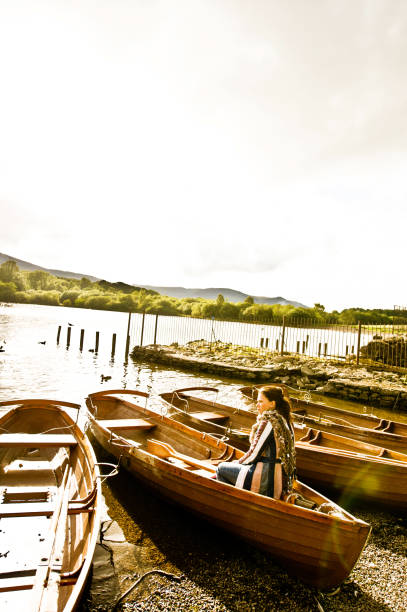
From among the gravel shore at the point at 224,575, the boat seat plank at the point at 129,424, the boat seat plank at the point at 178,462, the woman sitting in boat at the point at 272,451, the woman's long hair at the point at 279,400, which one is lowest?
the gravel shore at the point at 224,575

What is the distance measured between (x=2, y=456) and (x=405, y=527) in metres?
6.56

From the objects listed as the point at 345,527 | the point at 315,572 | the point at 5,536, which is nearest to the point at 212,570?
the point at 315,572

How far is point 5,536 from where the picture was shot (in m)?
4.32

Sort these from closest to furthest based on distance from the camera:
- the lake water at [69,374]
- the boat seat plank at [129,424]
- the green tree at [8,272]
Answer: the boat seat plank at [129,424] < the lake water at [69,374] < the green tree at [8,272]

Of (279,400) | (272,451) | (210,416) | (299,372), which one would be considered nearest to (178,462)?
(272,451)

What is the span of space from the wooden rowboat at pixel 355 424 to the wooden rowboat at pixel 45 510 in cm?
564

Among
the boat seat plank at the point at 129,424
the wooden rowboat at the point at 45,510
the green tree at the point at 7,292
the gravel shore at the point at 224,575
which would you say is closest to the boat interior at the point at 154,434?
the boat seat plank at the point at 129,424

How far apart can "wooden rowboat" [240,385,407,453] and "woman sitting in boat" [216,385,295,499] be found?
4564mm

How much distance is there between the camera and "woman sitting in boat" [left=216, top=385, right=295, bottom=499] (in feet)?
13.7

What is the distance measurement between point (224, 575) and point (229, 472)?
3.65 feet

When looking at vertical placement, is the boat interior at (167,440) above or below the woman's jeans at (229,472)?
below

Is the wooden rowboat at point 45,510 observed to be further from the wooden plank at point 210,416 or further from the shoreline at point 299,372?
the shoreline at point 299,372

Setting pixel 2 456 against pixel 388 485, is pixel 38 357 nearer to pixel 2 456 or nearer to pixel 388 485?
pixel 2 456

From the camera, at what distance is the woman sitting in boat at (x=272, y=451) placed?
4184mm
